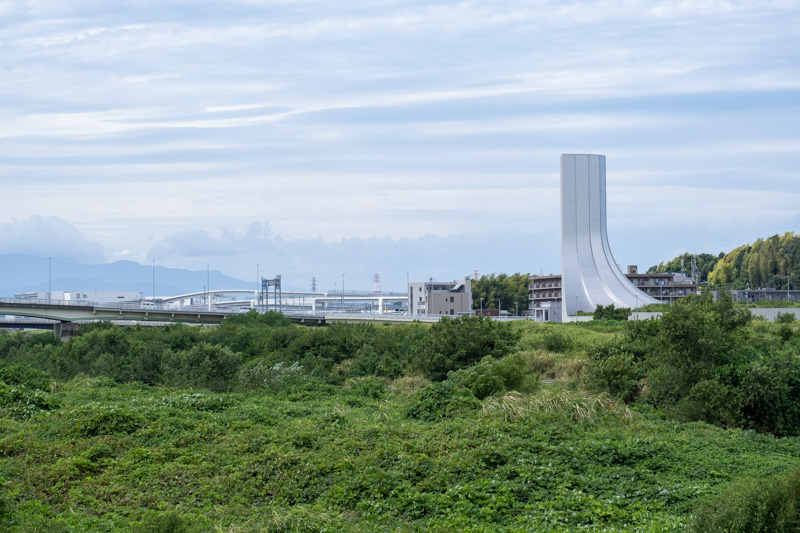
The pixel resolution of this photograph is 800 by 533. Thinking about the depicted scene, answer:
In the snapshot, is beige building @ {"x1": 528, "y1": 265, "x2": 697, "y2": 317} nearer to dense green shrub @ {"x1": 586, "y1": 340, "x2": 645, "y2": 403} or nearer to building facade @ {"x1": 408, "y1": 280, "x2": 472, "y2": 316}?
building facade @ {"x1": 408, "y1": 280, "x2": 472, "y2": 316}

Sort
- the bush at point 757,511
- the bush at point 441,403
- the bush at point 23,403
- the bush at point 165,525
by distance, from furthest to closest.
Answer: the bush at point 23,403 → the bush at point 441,403 → the bush at point 165,525 → the bush at point 757,511

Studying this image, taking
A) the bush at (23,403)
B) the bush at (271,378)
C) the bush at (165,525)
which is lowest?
the bush at (271,378)

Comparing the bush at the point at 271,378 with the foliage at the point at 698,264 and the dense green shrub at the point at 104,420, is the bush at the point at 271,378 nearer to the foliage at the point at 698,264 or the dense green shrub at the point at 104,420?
the dense green shrub at the point at 104,420

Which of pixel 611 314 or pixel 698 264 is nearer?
pixel 611 314

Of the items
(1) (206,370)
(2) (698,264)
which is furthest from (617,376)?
(2) (698,264)

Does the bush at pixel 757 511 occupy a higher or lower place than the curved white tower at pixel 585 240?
lower

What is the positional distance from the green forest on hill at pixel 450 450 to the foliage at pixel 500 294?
6772 centimetres

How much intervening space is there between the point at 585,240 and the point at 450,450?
6075cm

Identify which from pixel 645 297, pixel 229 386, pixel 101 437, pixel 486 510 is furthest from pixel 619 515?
pixel 645 297

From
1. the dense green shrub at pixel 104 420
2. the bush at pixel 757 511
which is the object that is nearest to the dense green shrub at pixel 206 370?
the dense green shrub at pixel 104 420

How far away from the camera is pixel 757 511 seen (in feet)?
22.8

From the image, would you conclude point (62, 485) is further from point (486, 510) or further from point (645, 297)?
point (645, 297)

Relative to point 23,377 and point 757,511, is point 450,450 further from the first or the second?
point 23,377

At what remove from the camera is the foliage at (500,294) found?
87562mm
